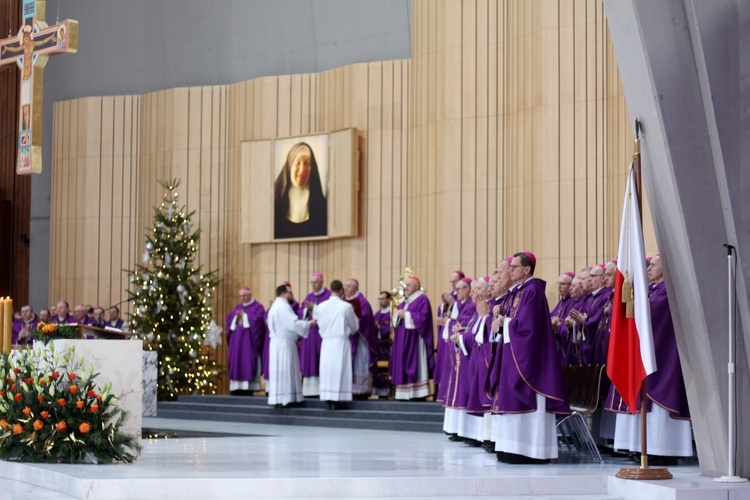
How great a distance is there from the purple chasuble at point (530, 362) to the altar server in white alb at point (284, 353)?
21.5 feet

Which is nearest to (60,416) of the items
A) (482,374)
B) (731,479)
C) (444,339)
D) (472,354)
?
(482,374)

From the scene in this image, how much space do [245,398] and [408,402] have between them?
294cm

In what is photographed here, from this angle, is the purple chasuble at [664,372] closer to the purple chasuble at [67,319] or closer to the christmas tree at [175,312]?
the christmas tree at [175,312]

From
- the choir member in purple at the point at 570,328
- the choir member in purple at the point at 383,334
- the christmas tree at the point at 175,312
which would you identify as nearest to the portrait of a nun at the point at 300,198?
the christmas tree at the point at 175,312

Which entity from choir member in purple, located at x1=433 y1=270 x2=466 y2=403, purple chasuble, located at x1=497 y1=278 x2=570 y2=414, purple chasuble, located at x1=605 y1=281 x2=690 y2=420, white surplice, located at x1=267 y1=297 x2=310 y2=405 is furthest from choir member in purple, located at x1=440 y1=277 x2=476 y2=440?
white surplice, located at x1=267 y1=297 x2=310 y2=405

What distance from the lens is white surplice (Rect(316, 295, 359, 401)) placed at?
15320 millimetres

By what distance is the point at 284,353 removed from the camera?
1577 centimetres

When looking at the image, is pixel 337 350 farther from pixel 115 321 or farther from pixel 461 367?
pixel 115 321

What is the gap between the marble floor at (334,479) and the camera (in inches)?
303

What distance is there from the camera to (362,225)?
18.2m

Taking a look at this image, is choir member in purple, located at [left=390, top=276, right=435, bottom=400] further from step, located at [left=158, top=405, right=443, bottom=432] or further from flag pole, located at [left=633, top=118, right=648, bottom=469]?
flag pole, located at [left=633, top=118, right=648, bottom=469]

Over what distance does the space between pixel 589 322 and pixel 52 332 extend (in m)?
4.61

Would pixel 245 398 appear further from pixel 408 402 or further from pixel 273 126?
pixel 273 126

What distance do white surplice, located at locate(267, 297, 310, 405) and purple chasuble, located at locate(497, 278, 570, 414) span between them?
6555mm
